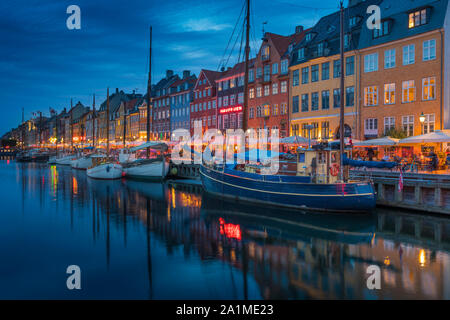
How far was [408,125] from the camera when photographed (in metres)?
33.1

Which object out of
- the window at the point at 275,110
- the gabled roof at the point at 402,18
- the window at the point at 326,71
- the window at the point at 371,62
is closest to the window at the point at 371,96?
the window at the point at 371,62

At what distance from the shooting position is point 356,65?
124 ft

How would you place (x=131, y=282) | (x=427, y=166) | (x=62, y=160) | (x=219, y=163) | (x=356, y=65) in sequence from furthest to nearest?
(x=62, y=160) < (x=356, y=65) < (x=219, y=163) < (x=427, y=166) < (x=131, y=282)

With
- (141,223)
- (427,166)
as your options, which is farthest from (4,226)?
(427,166)

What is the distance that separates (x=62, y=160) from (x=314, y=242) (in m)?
75.0

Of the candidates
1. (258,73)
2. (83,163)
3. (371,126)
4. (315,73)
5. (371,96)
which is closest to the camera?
(371,126)

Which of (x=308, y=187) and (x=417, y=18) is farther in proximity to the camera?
(x=417, y=18)

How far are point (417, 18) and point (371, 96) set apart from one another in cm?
771

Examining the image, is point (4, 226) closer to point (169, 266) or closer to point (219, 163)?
point (169, 266)

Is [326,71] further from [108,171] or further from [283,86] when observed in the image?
[108,171]

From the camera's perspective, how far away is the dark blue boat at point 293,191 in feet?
63.3

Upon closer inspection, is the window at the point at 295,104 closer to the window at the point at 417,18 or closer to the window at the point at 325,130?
the window at the point at 325,130

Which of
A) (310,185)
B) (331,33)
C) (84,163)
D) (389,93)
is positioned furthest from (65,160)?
(310,185)
